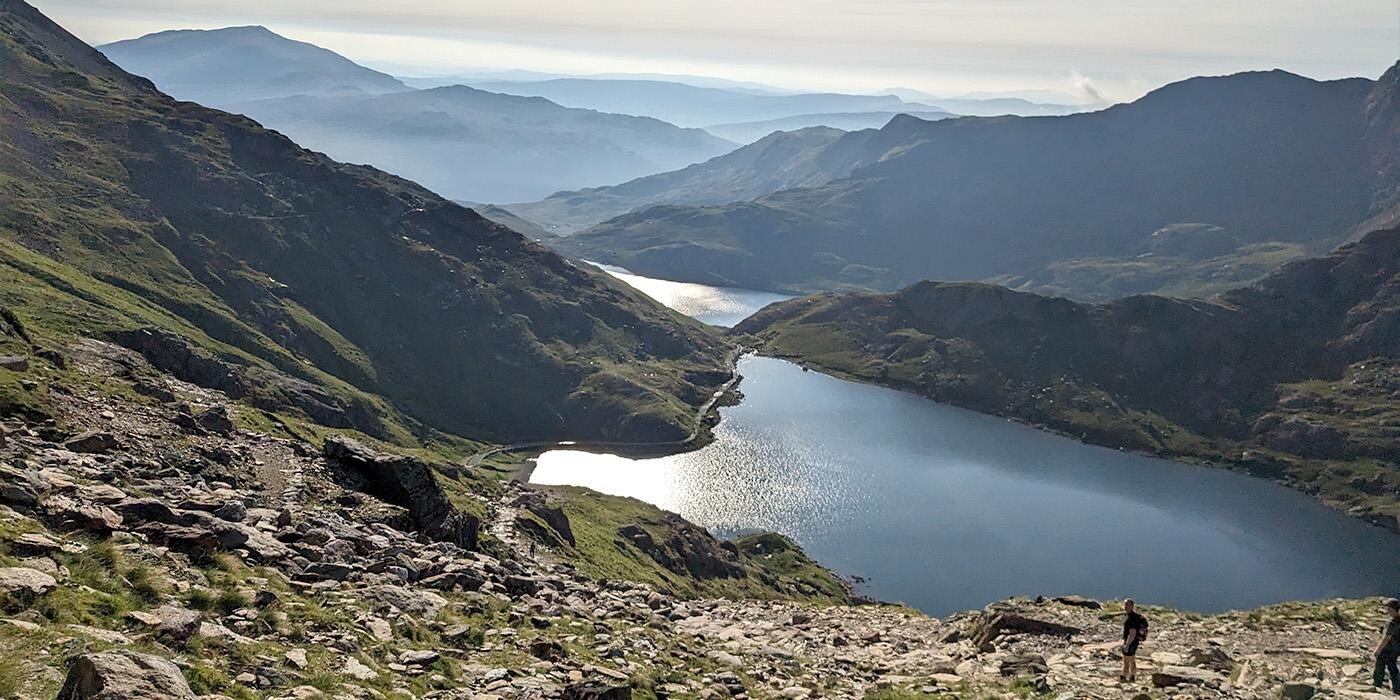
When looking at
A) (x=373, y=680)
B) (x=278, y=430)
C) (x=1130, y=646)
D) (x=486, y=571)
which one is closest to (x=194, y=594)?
(x=373, y=680)

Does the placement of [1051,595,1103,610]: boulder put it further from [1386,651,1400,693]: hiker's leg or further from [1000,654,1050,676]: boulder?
[1386,651,1400,693]: hiker's leg

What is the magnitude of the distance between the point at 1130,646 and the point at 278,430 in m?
56.7

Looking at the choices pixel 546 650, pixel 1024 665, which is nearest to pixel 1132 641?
pixel 1024 665

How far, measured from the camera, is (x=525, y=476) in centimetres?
17762

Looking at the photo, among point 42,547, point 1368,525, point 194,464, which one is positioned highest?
point 42,547

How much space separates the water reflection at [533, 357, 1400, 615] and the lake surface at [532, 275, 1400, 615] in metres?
0.41

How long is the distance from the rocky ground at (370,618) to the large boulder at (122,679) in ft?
0.12

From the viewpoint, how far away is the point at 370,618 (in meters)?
22.2

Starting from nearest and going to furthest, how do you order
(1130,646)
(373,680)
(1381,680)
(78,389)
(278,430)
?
(373,680) < (1381,680) < (1130,646) < (78,389) < (278,430)

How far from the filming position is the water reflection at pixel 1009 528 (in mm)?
136125

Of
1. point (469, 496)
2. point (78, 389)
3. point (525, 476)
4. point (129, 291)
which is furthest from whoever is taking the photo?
point (525, 476)

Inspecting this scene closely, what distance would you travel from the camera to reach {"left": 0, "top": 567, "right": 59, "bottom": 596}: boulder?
52.5 ft

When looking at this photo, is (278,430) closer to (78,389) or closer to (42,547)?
(78,389)

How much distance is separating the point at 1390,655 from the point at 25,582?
114 feet
